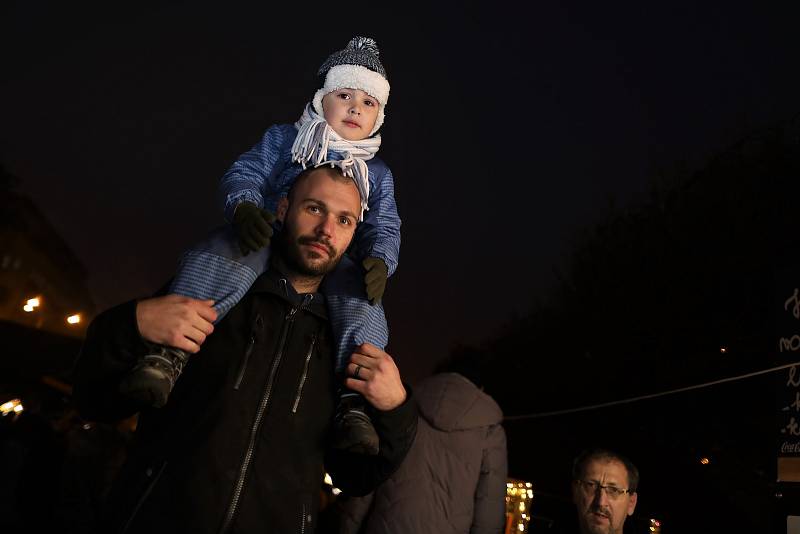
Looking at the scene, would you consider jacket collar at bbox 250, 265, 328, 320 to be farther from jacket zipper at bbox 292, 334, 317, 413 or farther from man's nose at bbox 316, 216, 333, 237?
man's nose at bbox 316, 216, 333, 237

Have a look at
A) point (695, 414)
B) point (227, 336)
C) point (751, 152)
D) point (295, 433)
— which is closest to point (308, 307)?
point (227, 336)

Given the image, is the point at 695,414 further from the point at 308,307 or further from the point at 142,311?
the point at 142,311

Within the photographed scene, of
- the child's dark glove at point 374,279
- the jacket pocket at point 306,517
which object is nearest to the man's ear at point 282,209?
the child's dark glove at point 374,279

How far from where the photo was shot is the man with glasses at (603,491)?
450 cm

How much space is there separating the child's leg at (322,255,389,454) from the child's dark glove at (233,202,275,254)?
1.39 feet

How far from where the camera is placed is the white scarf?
284 centimetres

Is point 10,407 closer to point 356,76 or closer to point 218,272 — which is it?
point 218,272

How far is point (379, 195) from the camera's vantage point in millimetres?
3061

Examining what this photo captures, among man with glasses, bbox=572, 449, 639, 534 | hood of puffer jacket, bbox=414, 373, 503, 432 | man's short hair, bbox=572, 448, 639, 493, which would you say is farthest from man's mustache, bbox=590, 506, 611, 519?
hood of puffer jacket, bbox=414, 373, 503, 432

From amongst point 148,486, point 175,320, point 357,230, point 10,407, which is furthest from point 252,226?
point 10,407

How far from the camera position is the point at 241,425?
2355 mm

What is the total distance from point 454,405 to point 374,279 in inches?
97.4

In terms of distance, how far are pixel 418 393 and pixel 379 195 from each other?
2359mm

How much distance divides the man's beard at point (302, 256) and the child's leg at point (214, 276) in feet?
0.32
